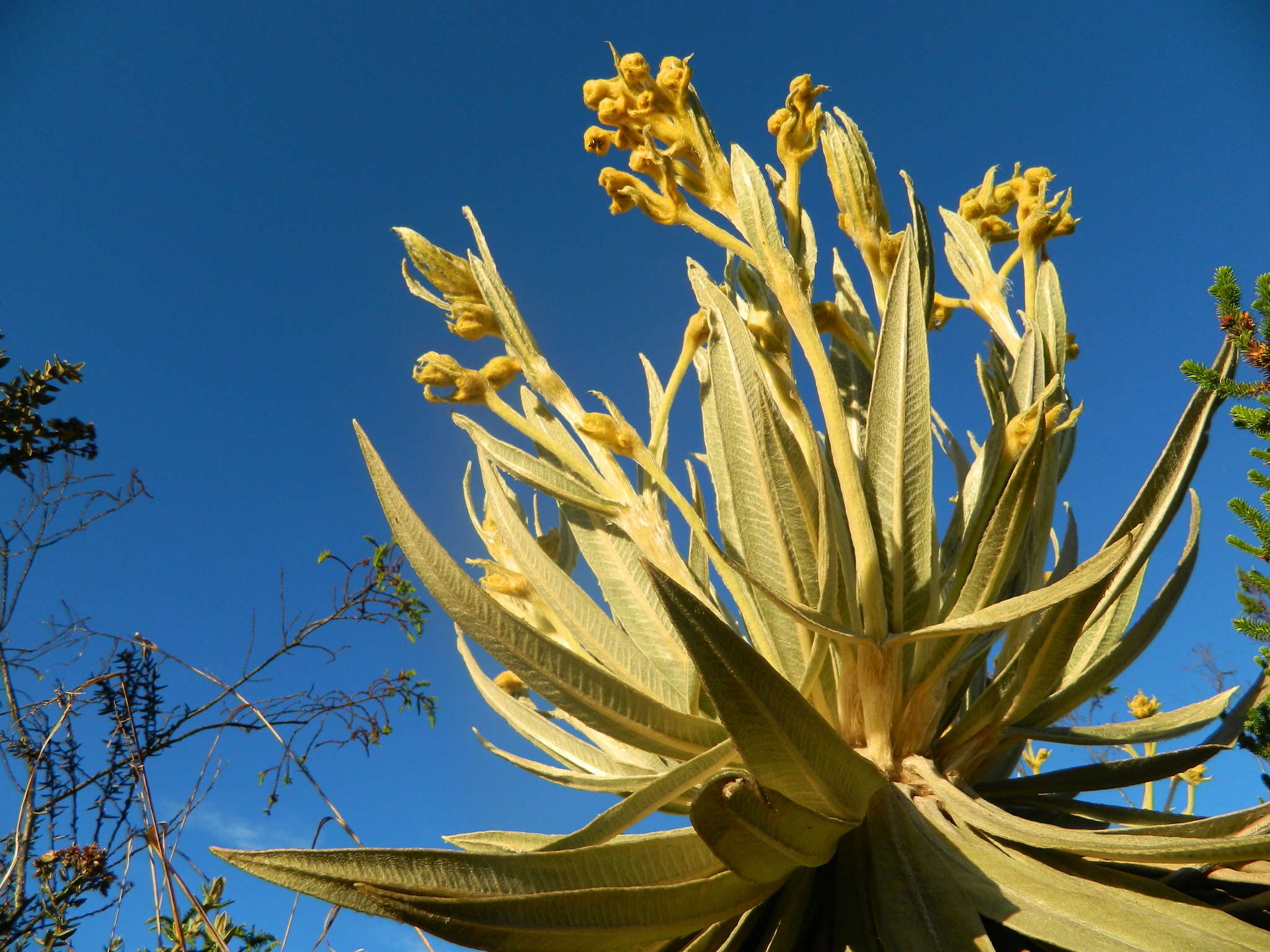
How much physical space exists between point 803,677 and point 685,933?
0.42 metres

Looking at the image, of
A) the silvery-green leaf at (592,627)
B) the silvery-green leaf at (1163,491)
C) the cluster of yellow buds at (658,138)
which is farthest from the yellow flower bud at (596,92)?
the silvery-green leaf at (1163,491)

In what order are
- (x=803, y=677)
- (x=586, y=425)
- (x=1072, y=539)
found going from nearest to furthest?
1. (x=803, y=677)
2. (x=586, y=425)
3. (x=1072, y=539)

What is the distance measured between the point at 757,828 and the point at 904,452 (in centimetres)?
72

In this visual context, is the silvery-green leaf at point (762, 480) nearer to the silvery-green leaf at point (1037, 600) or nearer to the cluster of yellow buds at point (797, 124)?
the silvery-green leaf at point (1037, 600)

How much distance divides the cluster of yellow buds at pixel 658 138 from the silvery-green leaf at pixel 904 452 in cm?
46

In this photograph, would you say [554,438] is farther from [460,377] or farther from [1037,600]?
[1037,600]

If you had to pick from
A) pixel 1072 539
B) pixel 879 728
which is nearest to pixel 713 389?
pixel 879 728

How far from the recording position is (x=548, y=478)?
1682mm

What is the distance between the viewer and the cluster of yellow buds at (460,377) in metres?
1.81

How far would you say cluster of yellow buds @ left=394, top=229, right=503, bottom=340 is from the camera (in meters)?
1.91

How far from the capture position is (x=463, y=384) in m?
1.82

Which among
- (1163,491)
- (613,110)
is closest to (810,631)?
(1163,491)

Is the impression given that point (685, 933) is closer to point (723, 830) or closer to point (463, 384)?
point (723, 830)

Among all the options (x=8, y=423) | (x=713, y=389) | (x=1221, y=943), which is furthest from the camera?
(x=8, y=423)
